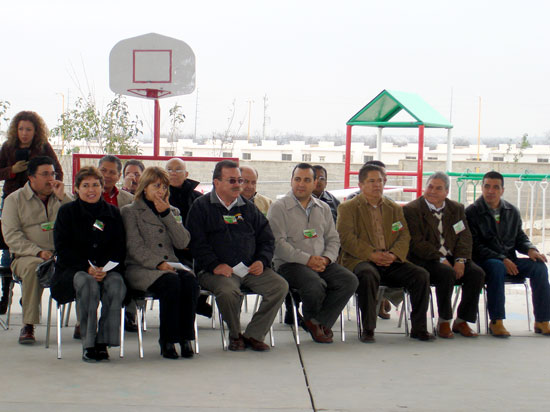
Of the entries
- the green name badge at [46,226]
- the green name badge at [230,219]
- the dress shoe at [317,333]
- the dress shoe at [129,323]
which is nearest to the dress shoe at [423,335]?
the dress shoe at [317,333]

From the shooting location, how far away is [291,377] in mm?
3803

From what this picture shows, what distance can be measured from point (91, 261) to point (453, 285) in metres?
2.55

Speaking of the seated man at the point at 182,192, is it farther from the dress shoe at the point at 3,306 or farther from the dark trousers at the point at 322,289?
the dress shoe at the point at 3,306

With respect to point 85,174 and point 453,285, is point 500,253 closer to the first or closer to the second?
point 453,285

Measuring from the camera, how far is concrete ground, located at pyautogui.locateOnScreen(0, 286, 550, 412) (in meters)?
3.34

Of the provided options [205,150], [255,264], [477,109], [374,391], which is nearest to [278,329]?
[255,264]

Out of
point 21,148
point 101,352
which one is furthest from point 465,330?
point 21,148

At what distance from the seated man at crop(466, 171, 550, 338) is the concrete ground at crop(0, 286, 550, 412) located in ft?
0.81

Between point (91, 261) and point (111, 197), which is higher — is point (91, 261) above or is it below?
below

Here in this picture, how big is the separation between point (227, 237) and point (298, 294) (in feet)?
2.20

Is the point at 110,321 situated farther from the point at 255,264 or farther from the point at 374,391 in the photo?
the point at 374,391

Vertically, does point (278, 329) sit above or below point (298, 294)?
below

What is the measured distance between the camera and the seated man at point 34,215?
458 centimetres

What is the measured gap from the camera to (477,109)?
3572 cm
